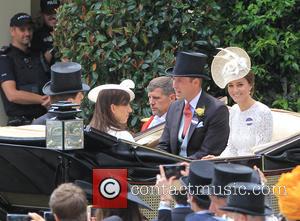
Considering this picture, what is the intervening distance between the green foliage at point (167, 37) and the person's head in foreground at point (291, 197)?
4.49m

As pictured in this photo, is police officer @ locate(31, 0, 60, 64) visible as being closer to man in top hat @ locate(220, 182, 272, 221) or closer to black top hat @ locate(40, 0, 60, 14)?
black top hat @ locate(40, 0, 60, 14)

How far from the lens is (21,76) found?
9992mm

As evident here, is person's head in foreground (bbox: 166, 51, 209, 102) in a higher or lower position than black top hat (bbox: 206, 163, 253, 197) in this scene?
higher

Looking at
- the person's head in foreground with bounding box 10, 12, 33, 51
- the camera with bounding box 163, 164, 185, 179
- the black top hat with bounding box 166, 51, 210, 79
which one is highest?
the person's head in foreground with bounding box 10, 12, 33, 51

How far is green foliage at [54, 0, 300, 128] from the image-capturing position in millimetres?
9078

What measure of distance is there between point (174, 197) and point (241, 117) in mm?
2110

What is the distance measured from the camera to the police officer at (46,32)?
33.8 feet

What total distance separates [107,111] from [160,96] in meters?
1.59

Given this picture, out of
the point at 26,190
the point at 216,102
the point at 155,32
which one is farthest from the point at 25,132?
the point at 155,32

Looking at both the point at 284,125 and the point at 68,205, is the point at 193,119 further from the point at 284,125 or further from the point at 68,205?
the point at 68,205

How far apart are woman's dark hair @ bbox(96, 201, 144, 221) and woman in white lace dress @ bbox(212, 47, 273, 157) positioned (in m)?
1.45

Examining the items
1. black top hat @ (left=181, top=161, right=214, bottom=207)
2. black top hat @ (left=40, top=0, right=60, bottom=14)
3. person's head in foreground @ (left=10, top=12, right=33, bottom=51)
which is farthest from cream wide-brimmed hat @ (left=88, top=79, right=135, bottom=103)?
black top hat @ (left=40, top=0, right=60, bottom=14)

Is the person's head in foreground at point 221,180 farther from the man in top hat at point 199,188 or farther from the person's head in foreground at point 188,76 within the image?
the person's head in foreground at point 188,76

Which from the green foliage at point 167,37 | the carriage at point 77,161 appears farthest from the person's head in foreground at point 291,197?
the green foliage at point 167,37
